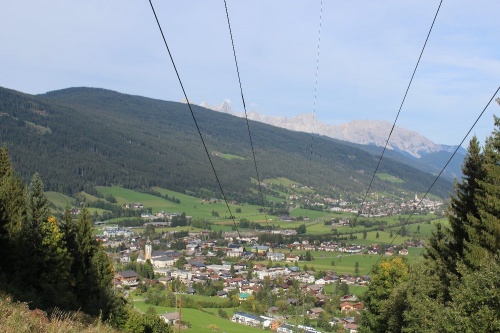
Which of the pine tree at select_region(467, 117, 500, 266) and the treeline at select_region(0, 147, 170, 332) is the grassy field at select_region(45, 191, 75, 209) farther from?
the pine tree at select_region(467, 117, 500, 266)

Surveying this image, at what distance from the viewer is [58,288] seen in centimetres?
2139

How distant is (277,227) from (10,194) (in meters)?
109

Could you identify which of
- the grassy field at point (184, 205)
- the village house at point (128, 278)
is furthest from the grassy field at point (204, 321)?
the grassy field at point (184, 205)

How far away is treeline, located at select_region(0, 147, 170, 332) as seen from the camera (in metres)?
20.9

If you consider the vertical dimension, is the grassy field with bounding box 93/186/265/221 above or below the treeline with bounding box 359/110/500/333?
below

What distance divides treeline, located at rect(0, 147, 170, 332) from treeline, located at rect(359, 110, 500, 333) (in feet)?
38.1

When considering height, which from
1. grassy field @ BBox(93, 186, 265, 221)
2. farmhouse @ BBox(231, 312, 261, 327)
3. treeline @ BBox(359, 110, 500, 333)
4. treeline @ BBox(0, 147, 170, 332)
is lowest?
farmhouse @ BBox(231, 312, 261, 327)

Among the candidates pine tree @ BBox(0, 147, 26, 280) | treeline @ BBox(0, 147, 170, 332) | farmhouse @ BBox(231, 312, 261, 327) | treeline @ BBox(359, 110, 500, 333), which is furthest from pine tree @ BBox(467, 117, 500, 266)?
farmhouse @ BBox(231, 312, 261, 327)

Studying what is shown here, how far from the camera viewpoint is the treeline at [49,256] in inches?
821

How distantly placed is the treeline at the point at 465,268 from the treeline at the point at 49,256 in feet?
38.1

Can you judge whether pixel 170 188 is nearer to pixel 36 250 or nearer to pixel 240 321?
pixel 240 321

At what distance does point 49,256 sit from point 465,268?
Result: 16458 millimetres

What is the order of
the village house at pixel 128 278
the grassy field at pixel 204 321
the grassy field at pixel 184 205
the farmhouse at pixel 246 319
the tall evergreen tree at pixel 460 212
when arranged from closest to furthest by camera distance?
the tall evergreen tree at pixel 460 212, the grassy field at pixel 204 321, the farmhouse at pixel 246 319, the village house at pixel 128 278, the grassy field at pixel 184 205

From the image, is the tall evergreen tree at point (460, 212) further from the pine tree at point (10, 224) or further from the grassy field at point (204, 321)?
the grassy field at point (204, 321)
